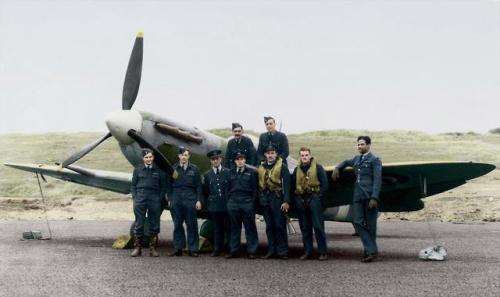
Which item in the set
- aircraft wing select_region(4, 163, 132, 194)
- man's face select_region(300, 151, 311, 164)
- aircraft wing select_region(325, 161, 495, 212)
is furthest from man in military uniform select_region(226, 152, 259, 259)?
aircraft wing select_region(4, 163, 132, 194)

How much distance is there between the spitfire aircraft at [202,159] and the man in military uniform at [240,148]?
0.97 m

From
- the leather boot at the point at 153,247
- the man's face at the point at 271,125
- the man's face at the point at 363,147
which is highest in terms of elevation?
the man's face at the point at 271,125

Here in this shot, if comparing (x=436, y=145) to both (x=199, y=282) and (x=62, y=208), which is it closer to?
(x=62, y=208)

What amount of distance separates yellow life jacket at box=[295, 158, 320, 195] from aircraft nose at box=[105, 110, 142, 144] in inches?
114

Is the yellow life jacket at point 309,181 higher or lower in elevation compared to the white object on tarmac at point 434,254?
higher

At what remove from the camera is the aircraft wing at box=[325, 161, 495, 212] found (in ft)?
28.9

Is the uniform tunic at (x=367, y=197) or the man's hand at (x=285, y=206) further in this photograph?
the man's hand at (x=285, y=206)

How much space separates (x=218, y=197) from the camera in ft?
30.2

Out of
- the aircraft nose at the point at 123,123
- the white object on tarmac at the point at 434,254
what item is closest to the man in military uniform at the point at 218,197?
the aircraft nose at the point at 123,123

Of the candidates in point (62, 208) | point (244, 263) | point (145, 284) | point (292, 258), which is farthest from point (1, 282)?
point (62, 208)

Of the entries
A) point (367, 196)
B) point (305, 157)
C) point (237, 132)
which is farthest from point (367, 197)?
point (237, 132)

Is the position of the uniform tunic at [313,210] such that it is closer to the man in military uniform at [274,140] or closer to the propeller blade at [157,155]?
the man in military uniform at [274,140]

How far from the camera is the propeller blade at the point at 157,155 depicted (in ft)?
30.8

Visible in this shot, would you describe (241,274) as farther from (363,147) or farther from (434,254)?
(434,254)
